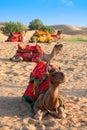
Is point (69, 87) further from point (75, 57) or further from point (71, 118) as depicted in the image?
point (75, 57)

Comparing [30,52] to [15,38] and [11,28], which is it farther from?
[11,28]

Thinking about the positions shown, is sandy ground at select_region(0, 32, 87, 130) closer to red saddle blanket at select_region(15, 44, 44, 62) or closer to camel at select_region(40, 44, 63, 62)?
red saddle blanket at select_region(15, 44, 44, 62)

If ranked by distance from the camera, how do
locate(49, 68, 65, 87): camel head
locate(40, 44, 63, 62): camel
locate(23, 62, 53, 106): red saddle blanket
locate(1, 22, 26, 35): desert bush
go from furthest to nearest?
locate(1, 22, 26, 35): desert bush
locate(23, 62, 53, 106): red saddle blanket
locate(40, 44, 63, 62): camel
locate(49, 68, 65, 87): camel head

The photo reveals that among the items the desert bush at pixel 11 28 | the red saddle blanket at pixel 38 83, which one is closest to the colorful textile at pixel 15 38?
the desert bush at pixel 11 28

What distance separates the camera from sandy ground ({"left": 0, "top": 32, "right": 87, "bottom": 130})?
5.65 meters

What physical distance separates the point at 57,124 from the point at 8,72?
5.32m

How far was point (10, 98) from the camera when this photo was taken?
7207 mm

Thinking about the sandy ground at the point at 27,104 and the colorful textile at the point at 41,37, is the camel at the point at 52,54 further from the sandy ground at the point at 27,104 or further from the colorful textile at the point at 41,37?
the colorful textile at the point at 41,37

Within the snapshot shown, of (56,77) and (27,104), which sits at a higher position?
(56,77)

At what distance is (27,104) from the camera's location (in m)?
6.69

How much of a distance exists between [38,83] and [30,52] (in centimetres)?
702

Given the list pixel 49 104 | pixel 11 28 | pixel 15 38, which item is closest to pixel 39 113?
pixel 49 104

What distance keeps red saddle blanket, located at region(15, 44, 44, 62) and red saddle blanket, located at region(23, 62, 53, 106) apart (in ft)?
20.6

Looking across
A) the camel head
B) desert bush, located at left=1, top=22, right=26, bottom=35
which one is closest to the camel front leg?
the camel head
